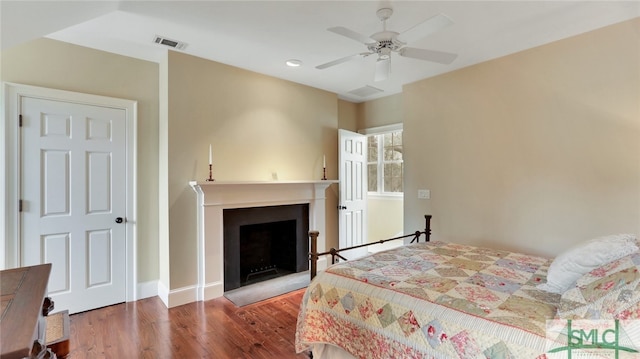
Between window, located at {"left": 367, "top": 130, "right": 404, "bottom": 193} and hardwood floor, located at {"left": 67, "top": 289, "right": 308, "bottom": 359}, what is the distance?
2.90 m

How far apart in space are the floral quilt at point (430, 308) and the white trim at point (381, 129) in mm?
2788

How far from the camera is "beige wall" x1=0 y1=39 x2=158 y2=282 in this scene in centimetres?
276

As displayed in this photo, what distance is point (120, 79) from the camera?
126 inches

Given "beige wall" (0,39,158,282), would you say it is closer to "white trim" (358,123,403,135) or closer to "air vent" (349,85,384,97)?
"air vent" (349,85,384,97)

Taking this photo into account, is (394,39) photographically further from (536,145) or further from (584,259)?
(536,145)

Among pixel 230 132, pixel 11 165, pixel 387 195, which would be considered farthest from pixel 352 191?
pixel 11 165

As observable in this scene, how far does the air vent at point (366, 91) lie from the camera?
4.48 meters

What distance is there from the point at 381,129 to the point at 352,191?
3.75 ft

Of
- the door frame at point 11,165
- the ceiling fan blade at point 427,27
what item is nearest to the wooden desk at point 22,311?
the door frame at point 11,165

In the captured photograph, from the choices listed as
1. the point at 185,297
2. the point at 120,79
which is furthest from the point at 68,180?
the point at 185,297

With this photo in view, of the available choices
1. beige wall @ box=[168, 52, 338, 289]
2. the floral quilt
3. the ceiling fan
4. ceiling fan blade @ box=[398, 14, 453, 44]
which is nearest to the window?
beige wall @ box=[168, 52, 338, 289]

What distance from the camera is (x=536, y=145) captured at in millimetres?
3119

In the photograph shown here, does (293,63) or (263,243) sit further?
(263,243)

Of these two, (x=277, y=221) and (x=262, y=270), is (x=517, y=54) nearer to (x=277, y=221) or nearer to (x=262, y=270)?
(x=277, y=221)
